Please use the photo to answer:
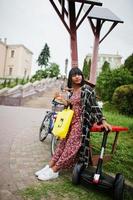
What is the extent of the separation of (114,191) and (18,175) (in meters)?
1.64

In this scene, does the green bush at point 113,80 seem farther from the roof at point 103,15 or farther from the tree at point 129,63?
the roof at point 103,15

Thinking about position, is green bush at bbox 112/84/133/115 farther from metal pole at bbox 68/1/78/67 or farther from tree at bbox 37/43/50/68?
tree at bbox 37/43/50/68

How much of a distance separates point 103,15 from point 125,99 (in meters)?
7.31

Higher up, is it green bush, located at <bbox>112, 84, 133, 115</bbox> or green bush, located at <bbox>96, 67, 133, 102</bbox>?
green bush, located at <bbox>96, 67, 133, 102</bbox>

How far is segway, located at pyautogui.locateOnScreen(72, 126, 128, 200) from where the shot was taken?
13.8 ft

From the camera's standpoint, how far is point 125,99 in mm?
16859

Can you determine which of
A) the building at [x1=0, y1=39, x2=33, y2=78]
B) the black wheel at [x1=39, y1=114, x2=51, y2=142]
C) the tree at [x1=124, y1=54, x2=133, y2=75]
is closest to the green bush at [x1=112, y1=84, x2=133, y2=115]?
the black wheel at [x1=39, y1=114, x2=51, y2=142]

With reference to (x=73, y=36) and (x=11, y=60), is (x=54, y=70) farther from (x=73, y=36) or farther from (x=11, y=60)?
(x=73, y=36)

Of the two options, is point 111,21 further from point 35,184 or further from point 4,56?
point 4,56

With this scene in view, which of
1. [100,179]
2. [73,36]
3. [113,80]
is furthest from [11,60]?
[100,179]

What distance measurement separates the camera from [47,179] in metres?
4.86

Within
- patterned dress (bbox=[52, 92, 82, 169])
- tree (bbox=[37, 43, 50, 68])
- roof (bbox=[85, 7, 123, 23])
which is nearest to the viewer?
patterned dress (bbox=[52, 92, 82, 169])

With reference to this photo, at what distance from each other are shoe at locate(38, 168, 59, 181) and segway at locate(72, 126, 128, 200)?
1.19ft

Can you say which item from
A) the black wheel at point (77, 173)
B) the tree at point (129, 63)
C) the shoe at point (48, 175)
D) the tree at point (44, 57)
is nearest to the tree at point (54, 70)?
the tree at point (44, 57)
